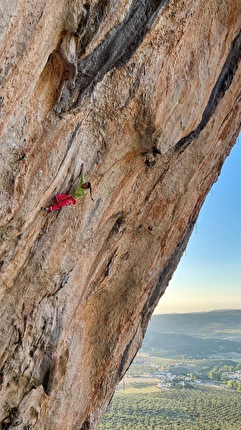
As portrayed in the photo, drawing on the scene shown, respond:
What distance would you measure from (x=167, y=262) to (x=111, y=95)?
6168 millimetres

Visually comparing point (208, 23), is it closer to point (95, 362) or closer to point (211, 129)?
point (211, 129)

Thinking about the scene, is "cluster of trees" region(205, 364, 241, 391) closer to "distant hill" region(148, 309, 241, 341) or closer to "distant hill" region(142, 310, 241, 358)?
"distant hill" region(142, 310, 241, 358)

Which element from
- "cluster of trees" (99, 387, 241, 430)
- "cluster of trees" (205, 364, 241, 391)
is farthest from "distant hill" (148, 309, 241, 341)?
"cluster of trees" (99, 387, 241, 430)

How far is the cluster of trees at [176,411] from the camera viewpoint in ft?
122

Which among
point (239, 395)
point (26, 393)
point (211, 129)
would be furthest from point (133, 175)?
point (239, 395)

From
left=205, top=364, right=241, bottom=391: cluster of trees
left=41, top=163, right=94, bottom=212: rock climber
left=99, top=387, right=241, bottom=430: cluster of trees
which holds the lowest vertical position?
left=99, top=387, right=241, bottom=430: cluster of trees

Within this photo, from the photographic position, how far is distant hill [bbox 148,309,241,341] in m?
93.5

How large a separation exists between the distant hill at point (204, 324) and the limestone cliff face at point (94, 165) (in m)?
84.9

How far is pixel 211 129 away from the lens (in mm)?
9430

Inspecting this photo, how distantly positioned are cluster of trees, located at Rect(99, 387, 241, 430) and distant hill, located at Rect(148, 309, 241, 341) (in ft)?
132

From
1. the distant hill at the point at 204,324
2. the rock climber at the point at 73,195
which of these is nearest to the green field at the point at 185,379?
the distant hill at the point at 204,324

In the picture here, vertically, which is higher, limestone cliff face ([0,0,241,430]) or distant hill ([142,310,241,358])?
limestone cliff face ([0,0,241,430])

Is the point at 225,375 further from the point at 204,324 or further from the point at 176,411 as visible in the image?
the point at 204,324

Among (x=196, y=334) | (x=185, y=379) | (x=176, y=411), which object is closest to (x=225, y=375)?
(x=185, y=379)
